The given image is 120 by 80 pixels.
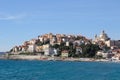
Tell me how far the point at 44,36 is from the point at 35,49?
32.3 feet

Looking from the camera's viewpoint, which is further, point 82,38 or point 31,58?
point 82,38

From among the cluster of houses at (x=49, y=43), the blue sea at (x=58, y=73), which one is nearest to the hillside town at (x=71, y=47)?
the cluster of houses at (x=49, y=43)

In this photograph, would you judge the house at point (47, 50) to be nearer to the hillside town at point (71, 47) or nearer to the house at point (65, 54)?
the hillside town at point (71, 47)

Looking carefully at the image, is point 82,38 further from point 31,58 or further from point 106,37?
point 31,58

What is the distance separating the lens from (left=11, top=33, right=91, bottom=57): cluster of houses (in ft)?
546

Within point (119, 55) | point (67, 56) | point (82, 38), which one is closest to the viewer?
point (119, 55)

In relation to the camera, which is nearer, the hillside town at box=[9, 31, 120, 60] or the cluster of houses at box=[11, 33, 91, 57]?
the hillside town at box=[9, 31, 120, 60]

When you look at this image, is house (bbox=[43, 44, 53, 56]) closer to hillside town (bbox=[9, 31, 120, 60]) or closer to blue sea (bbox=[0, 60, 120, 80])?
hillside town (bbox=[9, 31, 120, 60])

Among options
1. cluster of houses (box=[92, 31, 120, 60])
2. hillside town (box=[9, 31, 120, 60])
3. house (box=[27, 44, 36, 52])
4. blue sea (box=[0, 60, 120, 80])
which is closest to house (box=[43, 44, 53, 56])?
hillside town (box=[9, 31, 120, 60])

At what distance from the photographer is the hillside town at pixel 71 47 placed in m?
157

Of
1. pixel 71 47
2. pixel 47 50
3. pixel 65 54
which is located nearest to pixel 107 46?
pixel 71 47

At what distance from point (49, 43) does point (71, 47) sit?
17.0 m

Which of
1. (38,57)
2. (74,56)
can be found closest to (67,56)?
(74,56)

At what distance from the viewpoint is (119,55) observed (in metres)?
148
